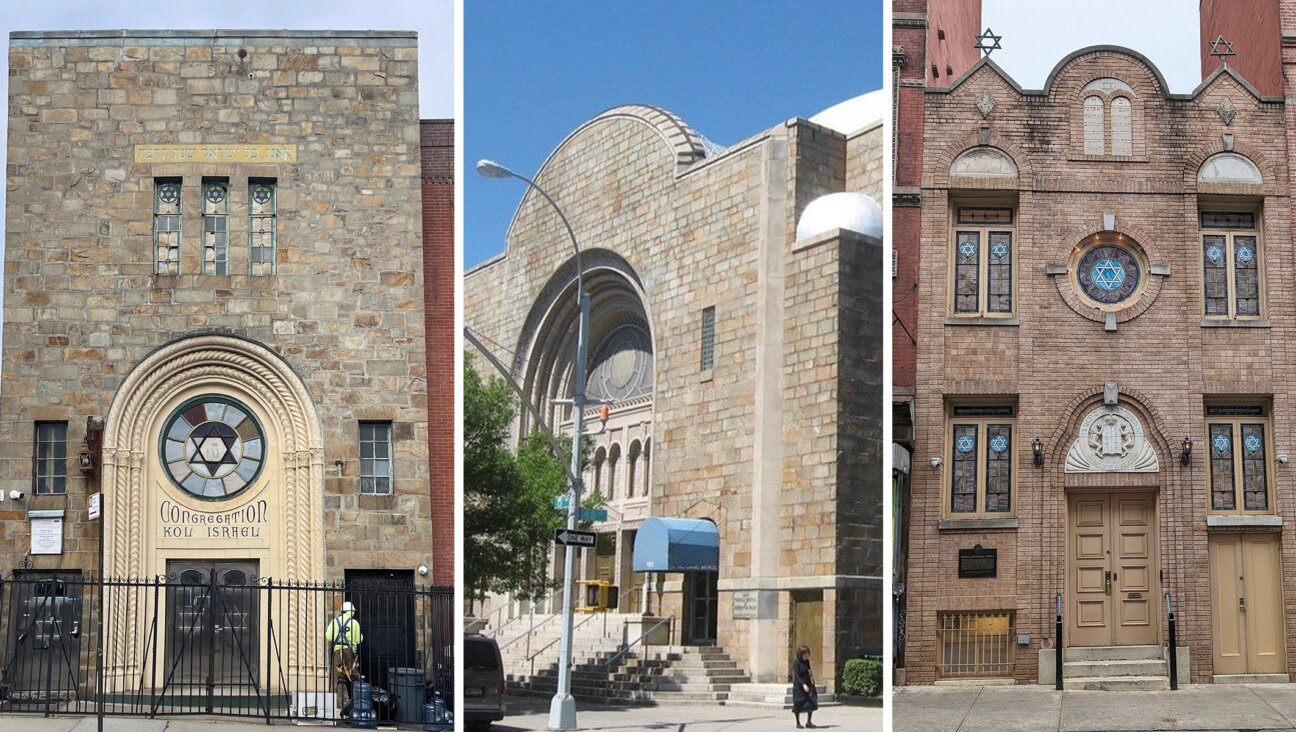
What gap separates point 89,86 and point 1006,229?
13.4 m

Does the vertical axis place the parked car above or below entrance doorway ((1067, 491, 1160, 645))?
below

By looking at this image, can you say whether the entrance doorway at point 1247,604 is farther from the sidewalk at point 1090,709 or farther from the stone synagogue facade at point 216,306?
the stone synagogue facade at point 216,306

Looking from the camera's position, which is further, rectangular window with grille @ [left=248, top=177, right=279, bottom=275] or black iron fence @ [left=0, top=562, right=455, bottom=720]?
rectangular window with grille @ [left=248, top=177, right=279, bottom=275]

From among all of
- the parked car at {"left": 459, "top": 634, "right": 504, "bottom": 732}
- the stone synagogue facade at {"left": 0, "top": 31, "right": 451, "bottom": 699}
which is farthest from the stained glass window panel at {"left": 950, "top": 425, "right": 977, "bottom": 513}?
the stone synagogue facade at {"left": 0, "top": 31, "right": 451, "bottom": 699}

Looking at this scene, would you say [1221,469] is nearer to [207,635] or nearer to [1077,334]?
[1077,334]

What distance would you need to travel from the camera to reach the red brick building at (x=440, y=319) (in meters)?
22.1

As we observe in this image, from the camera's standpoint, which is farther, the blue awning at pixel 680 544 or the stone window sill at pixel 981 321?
the blue awning at pixel 680 544

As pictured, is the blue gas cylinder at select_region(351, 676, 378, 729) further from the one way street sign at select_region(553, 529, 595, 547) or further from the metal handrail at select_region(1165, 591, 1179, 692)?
the metal handrail at select_region(1165, 591, 1179, 692)

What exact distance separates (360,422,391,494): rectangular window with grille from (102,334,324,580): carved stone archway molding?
599 mm

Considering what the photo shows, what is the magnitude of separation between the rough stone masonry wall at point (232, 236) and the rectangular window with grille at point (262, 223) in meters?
0.16

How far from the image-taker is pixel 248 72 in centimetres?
2269

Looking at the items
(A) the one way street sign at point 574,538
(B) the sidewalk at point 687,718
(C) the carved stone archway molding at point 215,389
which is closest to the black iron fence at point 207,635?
(C) the carved stone archway molding at point 215,389

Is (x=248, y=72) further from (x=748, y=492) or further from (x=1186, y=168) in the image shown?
(x=1186, y=168)

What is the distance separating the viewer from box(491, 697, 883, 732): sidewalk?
51.9 ft
